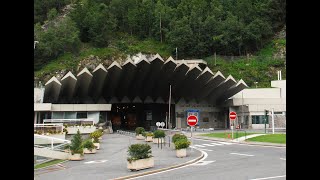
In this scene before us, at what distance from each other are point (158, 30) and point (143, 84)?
149 feet

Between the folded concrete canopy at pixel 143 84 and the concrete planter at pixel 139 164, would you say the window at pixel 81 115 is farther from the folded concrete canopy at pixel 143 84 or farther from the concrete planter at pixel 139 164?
the concrete planter at pixel 139 164

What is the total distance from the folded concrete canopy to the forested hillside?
2245cm

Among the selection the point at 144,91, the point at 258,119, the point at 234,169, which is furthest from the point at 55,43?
the point at 234,169

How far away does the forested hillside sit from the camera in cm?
9181

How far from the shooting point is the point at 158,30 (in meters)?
105

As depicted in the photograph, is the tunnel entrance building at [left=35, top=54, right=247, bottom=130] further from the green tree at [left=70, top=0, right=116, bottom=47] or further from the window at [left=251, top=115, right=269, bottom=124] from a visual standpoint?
the green tree at [left=70, top=0, right=116, bottom=47]

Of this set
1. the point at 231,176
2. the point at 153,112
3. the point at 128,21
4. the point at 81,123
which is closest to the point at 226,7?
the point at 128,21

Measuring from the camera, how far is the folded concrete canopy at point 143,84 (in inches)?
2200

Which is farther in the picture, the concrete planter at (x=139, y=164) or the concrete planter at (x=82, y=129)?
the concrete planter at (x=82, y=129)

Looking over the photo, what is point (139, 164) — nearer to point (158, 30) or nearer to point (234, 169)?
point (234, 169)

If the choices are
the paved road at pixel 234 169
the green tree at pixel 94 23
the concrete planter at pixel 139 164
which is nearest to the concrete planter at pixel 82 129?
the paved road at pixel 234 169

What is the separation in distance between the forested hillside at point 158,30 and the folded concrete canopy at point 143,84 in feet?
73.7
